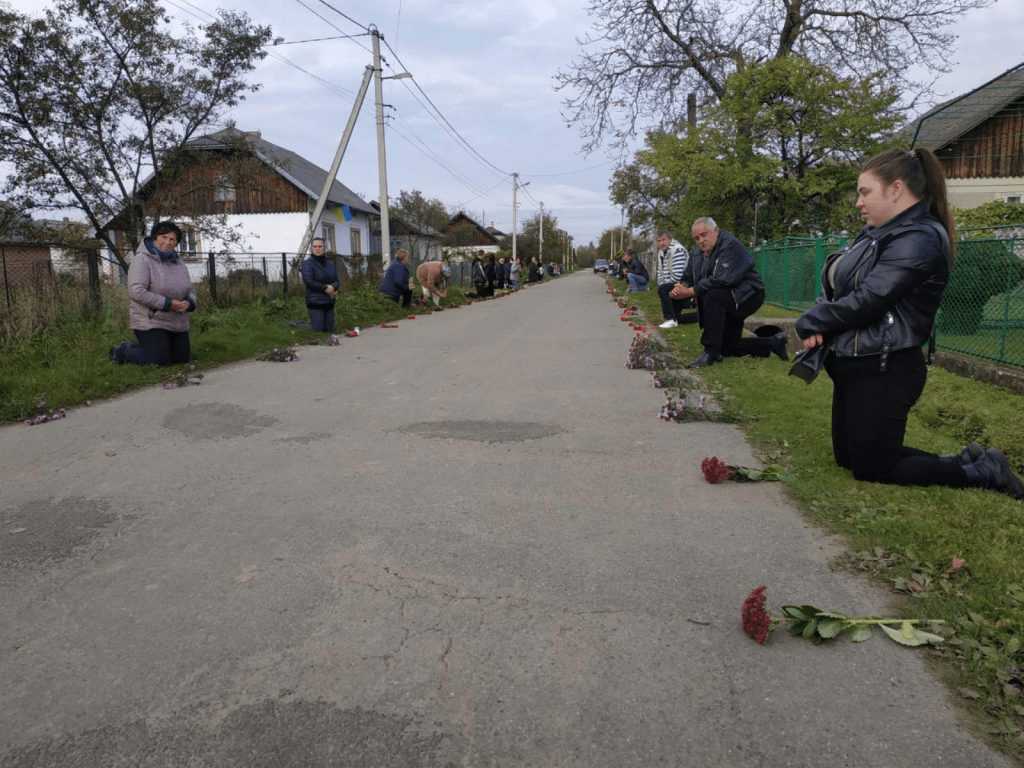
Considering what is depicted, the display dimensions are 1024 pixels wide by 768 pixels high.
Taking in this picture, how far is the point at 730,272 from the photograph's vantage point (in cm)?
873

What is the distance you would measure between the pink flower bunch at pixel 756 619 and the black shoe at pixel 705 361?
6.37 metres

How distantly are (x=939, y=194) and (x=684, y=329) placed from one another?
892 centimetres

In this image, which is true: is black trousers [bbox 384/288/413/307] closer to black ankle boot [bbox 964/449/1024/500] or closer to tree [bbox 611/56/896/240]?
tree [bbox 611/56/896/240]

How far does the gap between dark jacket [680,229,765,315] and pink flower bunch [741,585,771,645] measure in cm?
647

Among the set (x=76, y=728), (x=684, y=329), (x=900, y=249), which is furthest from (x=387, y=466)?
(x=684, y=329)

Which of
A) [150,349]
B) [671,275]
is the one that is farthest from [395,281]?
[150,349]

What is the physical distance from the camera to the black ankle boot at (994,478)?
3973 millimetres

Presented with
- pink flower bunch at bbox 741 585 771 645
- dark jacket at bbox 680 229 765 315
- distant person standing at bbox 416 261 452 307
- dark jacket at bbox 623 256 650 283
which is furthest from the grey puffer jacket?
dark jacket at bbox 623 256 650 283

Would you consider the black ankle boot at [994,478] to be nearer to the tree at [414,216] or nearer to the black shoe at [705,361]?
the black shoe at [705,361]

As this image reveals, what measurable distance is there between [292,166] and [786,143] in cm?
1466

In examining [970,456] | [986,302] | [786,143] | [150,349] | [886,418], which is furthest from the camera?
[786,143]

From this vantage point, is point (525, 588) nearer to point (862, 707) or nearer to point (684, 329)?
point (862, 707)

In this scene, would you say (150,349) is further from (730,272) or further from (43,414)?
(730,272)

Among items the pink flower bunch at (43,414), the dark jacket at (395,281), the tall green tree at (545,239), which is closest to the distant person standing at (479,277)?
the dark jacket at (395,281)
